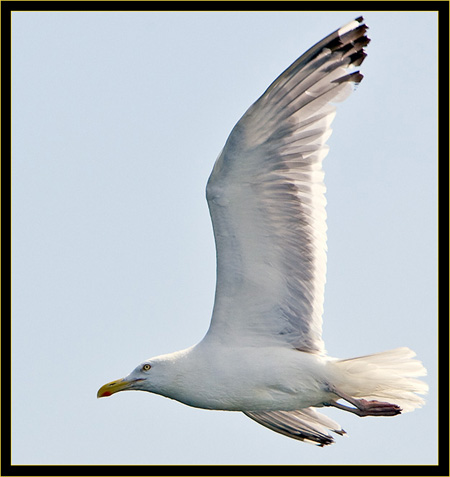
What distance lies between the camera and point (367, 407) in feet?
31.4

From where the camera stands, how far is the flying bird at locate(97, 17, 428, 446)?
919cm

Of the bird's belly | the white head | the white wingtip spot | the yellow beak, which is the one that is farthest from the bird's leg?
the white wingtip spot

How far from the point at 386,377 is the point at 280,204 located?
170cm

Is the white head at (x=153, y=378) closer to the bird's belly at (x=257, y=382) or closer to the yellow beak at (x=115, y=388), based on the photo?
the yellow beak at (x=115, y=388)

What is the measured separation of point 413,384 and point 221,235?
6.81 ft

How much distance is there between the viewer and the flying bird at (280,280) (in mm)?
9188

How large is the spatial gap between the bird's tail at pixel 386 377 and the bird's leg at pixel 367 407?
0.19 feet

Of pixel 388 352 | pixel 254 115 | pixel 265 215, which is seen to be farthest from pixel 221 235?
pixel 388 352

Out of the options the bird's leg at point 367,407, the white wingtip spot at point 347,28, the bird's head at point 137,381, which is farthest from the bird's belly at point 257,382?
the white wingtip spot at point 347,28

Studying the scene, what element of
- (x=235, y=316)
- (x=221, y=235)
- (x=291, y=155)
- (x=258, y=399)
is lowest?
(x=258, y=399)

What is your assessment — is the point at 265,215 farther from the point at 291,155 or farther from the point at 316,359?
the point at 316,359

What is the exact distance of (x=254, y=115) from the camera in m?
9.09

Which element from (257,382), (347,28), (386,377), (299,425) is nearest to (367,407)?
(386,377)

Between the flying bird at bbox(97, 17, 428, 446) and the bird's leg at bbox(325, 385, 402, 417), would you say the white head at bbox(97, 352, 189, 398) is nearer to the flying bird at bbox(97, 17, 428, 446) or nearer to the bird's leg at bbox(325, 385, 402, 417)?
the flying bird at bbox(97, 17, 428, 446)
